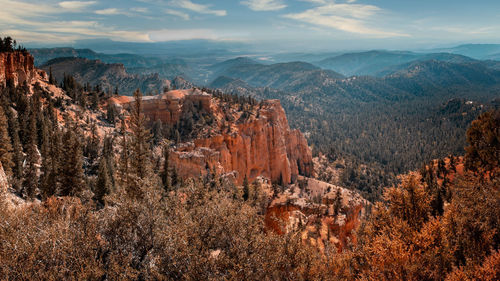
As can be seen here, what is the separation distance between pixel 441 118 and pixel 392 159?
244ft

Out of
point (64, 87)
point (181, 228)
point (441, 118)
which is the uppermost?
point (64, 87)

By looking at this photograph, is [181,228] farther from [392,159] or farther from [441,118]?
[441,118]

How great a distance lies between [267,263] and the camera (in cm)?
1133

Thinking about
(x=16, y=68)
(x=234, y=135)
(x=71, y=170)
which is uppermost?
(x=16, y=68)

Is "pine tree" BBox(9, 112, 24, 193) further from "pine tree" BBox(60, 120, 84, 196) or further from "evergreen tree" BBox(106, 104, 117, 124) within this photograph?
"evergreen tree" BBox(106, 104, 117, 124)

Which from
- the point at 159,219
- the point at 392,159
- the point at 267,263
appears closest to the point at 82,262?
the point at 159,219

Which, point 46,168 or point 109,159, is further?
point 109,159

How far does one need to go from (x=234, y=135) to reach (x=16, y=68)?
48031mm

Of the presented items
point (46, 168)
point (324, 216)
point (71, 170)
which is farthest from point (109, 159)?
point (324, 216)

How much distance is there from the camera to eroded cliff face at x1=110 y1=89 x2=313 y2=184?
201ft

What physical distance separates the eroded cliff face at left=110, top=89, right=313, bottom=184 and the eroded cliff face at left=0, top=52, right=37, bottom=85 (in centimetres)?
1818

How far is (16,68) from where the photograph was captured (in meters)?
60.3

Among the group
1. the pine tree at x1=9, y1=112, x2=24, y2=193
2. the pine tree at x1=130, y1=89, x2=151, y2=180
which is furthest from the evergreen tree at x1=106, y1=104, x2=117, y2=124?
the pine tree at x1=130, y1=89, x2=151, y2=180

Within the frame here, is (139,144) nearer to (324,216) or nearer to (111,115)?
(324,216)
